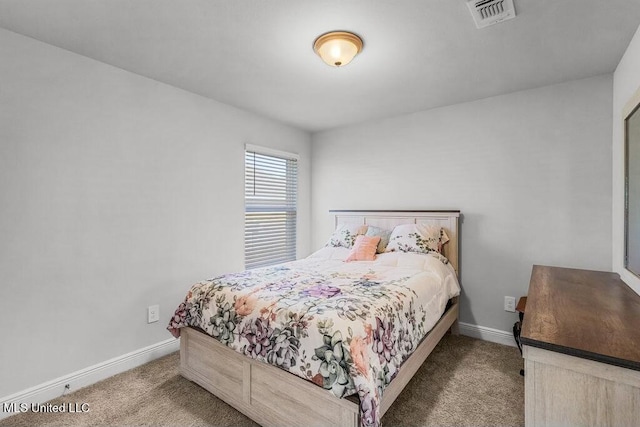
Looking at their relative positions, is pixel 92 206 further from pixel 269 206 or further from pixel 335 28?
pixel 335 28

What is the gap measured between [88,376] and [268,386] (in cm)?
144

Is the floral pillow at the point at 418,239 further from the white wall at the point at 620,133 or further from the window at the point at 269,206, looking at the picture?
the window at the point at 269,206

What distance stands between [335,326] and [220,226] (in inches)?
78.3

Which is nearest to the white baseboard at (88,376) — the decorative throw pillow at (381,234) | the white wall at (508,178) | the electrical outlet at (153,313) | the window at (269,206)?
the electrical outlet at (153,313)

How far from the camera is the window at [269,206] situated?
3373 mm

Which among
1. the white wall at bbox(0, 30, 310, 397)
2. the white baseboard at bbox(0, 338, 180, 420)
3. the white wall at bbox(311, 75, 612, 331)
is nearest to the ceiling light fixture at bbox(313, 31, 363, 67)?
the white wall at bbox(0, 30, 310, 397)

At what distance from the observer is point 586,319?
1209 millimetres

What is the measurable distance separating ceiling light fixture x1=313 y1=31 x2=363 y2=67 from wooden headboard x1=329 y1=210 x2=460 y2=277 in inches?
70.8

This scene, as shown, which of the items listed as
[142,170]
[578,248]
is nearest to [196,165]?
[142,170]

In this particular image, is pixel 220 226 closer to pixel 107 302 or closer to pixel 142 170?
pixel 142 170

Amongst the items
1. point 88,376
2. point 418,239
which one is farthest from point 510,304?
point 88,376

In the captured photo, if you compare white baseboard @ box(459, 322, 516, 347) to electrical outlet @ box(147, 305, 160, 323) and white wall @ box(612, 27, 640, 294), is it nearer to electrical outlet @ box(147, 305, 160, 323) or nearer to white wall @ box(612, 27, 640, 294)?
white wall @ box(612, 27, 640, 294)

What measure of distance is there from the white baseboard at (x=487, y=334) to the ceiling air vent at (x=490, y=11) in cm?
255

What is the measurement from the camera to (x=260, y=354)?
65.2 inches
